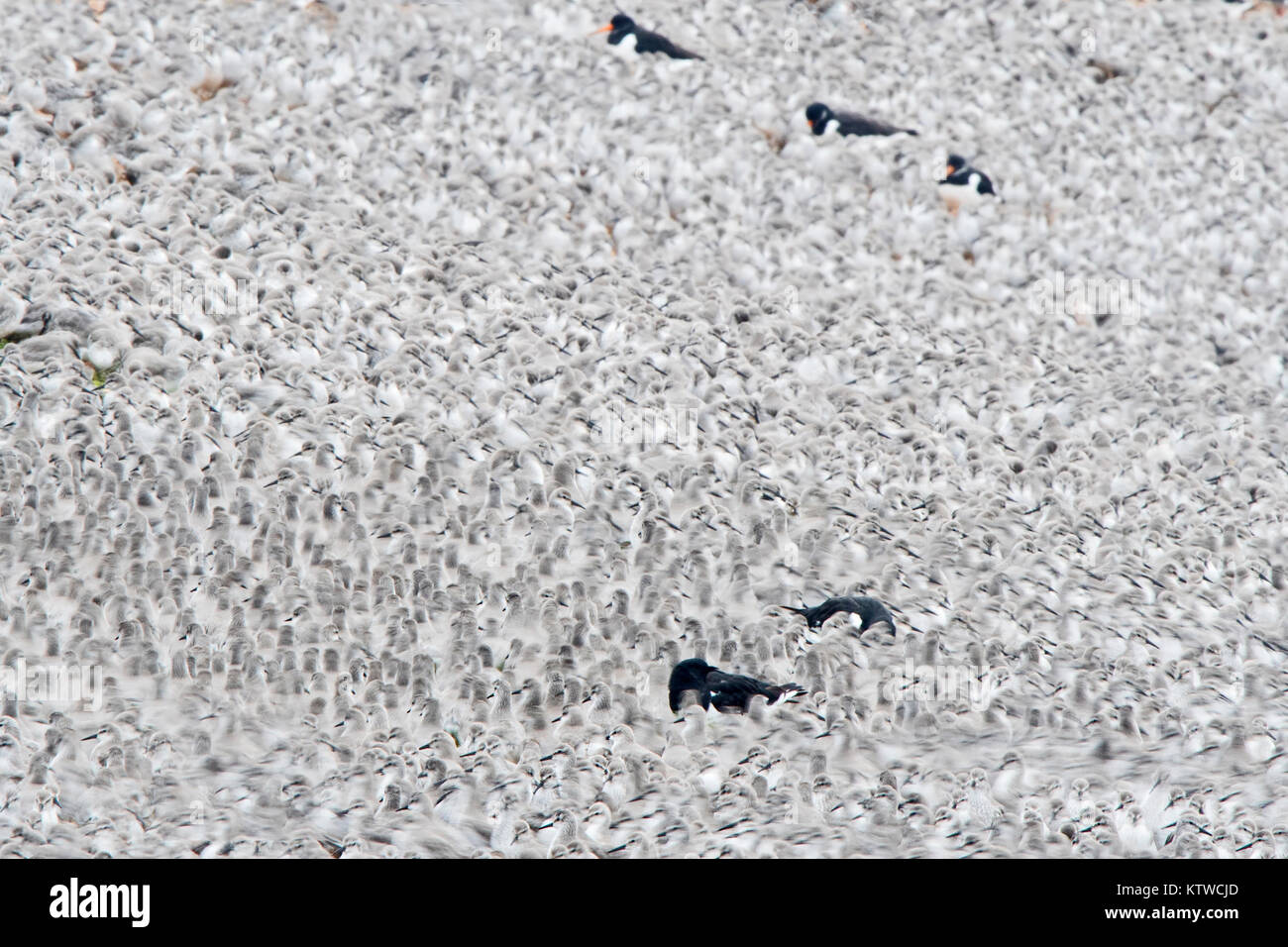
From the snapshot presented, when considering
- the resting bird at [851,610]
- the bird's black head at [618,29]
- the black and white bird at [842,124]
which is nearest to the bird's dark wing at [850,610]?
the resting bird at [851,610]

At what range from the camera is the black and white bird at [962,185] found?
1566cm

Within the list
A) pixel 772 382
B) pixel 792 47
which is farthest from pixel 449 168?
pixel 792 47

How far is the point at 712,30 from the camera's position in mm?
17812

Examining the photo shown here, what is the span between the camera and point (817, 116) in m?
16.3

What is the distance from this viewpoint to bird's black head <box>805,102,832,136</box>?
16156 millimetres

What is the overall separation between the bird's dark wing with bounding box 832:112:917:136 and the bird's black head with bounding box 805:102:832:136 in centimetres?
14

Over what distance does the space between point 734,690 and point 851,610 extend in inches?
53.3

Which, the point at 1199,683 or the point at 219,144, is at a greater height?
the point at 219,144

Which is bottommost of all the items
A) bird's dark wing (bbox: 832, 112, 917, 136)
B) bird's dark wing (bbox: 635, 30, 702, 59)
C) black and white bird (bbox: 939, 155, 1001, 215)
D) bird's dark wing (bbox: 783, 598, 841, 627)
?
bird's dark wing (bbox: 783, 598, 841, 627)

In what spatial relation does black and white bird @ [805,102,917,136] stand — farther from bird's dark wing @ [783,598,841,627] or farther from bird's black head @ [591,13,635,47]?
bird's dark wing @ [783,598,841,627]

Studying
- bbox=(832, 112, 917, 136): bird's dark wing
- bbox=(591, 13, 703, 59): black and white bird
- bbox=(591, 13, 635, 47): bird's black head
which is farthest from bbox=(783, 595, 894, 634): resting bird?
bbox=(591, 13, 635, 47): bird's black head

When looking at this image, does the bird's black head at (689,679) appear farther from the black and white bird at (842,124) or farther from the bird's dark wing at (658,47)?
the bird's dark wing at (658,47)
